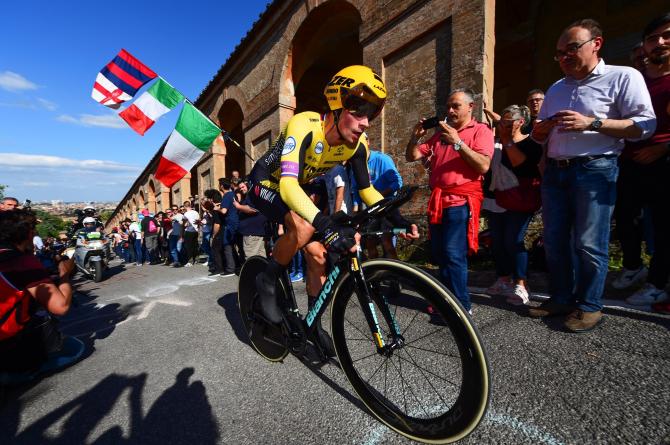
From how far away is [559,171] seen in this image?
247cm

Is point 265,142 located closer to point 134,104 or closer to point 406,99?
point 134,104

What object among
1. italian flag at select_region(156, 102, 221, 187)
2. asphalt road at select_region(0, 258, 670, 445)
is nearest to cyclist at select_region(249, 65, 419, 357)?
asphalt road at select_region(0, 258, 670, 445)

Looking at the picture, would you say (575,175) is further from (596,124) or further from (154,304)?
(154,304)

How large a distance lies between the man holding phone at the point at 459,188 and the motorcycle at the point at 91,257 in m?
9.29

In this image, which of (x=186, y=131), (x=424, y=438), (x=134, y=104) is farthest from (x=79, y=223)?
(x=424, y=438)

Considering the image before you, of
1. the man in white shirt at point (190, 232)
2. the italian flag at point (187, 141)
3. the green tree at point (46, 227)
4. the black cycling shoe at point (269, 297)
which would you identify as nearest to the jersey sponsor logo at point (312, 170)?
the black cycling shoe at point (269, 297)

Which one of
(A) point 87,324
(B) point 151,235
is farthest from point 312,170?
(B) point 151,235

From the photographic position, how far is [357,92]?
6.11 ft

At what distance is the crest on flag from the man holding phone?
991cm

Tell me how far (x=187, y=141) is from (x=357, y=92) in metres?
6.99

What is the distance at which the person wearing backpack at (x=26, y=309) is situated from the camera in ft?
7.40

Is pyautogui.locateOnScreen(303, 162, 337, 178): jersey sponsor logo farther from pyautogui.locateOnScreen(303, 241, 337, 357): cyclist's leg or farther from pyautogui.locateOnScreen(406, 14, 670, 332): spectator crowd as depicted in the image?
pyautogui.locateOnScreen(406, 14, 670, 332): spectator crowd

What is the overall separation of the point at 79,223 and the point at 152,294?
244 inches

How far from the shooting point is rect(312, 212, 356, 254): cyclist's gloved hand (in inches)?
60.7
